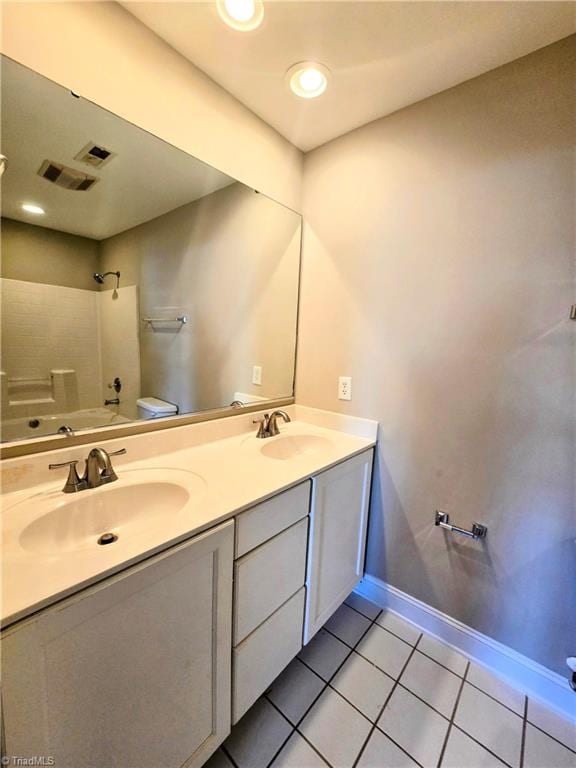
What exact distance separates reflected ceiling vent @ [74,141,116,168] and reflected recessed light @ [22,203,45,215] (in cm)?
22

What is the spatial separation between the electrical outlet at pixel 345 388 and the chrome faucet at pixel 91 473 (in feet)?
3.56

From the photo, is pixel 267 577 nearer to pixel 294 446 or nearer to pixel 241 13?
pixel 294 446

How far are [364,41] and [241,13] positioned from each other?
0.42 metres

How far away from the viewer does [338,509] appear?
4.33 feet

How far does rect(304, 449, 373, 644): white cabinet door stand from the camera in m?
1.20

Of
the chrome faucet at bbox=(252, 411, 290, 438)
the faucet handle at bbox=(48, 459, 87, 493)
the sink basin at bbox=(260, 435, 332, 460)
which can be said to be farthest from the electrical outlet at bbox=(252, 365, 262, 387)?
the faucet handle at bbox=(48, 459, 87, 493)

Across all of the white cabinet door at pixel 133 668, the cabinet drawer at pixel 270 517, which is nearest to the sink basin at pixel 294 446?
the cabinet drawer at pixel 270 517

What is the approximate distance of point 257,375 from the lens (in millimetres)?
1719

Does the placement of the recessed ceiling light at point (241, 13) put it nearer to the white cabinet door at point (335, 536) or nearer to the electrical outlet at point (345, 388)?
the electrical outlet at point (345, 388)

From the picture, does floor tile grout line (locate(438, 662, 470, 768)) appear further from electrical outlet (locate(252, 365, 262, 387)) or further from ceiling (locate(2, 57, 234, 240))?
ceiling (locate(2, 57, 234, 240))

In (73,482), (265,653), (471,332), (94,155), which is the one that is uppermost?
(94,155)

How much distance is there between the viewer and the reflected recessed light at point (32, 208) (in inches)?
36.1

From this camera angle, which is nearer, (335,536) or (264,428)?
(335,536)

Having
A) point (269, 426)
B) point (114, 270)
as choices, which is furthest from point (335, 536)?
point (114, 270)
